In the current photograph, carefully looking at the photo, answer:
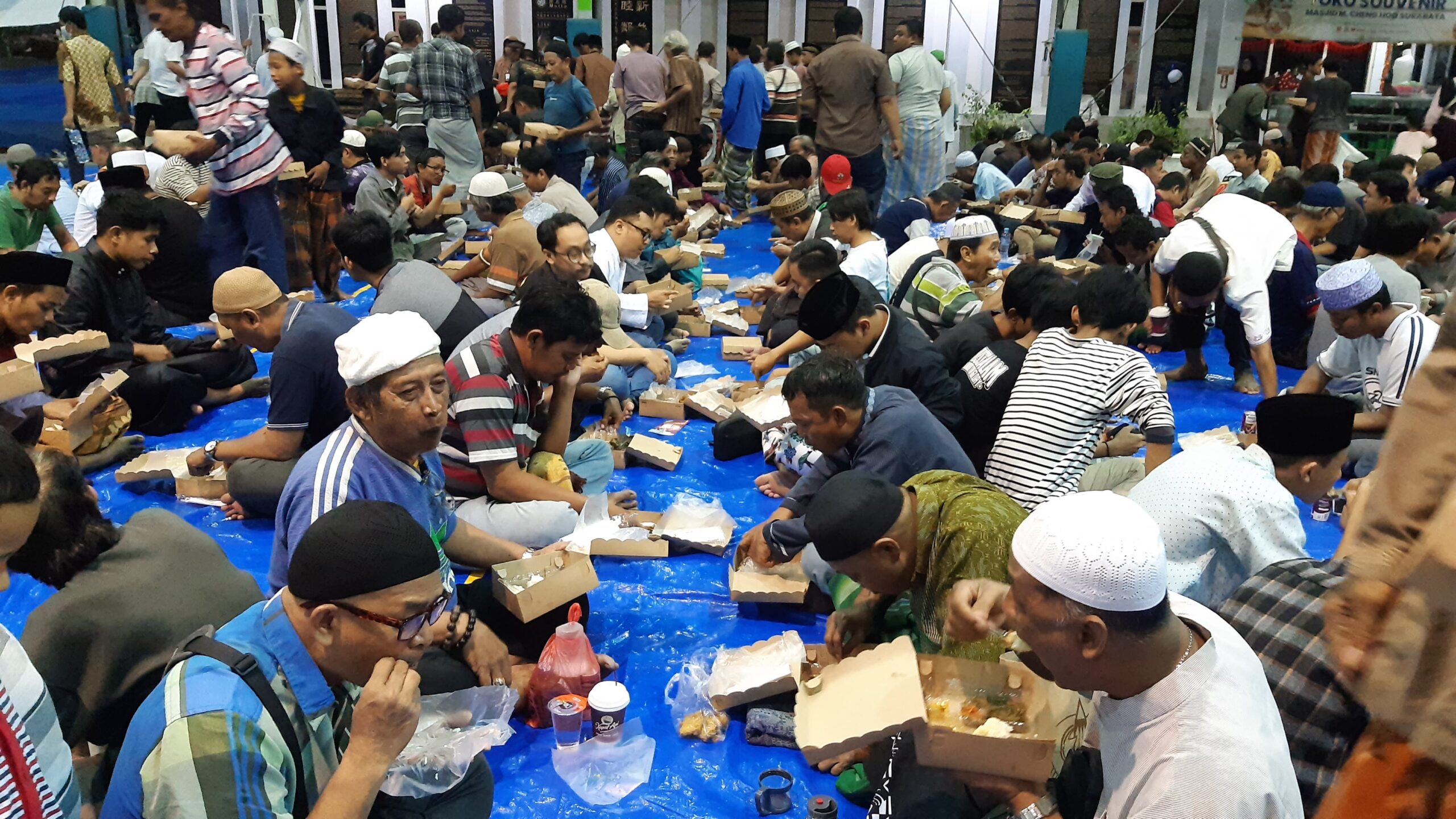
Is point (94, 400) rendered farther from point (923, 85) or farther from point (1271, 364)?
point (923, 85)

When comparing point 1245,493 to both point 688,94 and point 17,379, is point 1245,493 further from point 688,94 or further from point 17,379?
point 688,94

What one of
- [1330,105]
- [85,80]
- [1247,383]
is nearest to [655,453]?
[1247,383]

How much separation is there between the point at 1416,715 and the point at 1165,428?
11.5ft

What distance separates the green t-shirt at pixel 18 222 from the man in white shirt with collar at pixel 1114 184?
7.03 m

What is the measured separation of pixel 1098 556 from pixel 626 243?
4.65 metres

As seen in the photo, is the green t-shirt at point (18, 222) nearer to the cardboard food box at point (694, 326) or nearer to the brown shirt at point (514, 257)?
the brown shirt at point (514, 257)

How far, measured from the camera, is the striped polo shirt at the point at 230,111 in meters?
6.02

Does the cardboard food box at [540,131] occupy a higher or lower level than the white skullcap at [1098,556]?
higher

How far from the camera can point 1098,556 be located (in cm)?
175

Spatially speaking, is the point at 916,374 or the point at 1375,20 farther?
the point at 1375,20

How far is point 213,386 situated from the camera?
554 cm

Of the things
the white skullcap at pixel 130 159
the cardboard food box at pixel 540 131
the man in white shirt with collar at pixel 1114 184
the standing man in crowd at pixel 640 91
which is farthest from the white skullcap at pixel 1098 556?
the standing man in crowd at pixel 640 91

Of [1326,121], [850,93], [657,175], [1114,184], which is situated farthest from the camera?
[1326,121]

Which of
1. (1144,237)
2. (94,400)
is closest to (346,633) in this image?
(94,400)
